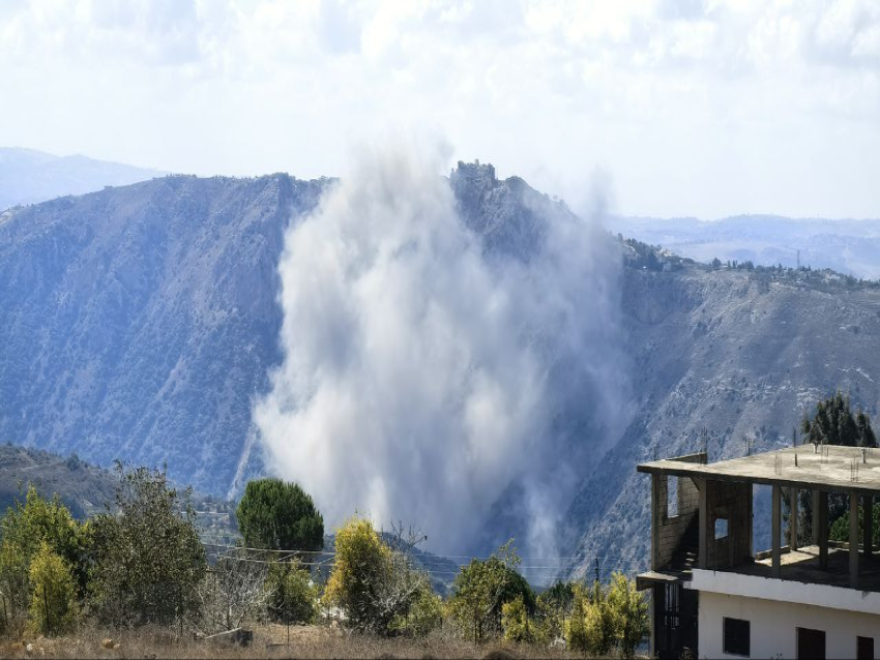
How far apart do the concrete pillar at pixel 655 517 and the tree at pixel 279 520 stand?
1043 inches

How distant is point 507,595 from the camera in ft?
177

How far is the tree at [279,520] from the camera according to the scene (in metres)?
61.2

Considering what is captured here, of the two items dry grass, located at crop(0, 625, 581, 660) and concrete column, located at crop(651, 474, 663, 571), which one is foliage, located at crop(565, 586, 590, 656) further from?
concrete column, located at crop(651, 474, 663, 571)

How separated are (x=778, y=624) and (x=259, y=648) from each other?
14296 millimetres

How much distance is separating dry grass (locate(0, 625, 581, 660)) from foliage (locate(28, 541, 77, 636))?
4.96ft

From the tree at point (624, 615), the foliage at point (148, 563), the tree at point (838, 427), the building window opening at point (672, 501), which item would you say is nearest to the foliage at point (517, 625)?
the tree at point (624, 615)

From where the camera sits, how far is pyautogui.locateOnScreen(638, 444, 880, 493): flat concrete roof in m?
34.4

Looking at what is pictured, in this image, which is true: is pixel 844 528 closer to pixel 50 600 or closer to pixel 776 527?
pixel 776 527

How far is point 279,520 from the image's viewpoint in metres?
61.7

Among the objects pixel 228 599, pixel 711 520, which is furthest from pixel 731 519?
pixel 228 599

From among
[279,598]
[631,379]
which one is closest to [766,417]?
[631,379]

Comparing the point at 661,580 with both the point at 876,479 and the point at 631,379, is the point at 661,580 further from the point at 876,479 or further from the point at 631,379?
the point at 631,379

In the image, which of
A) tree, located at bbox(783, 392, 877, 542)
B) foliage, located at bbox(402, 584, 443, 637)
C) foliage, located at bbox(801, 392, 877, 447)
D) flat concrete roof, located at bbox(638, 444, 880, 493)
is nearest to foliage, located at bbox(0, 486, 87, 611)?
foliage, located at bbox(402, 584, 443, 637)

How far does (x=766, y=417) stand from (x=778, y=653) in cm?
12581
